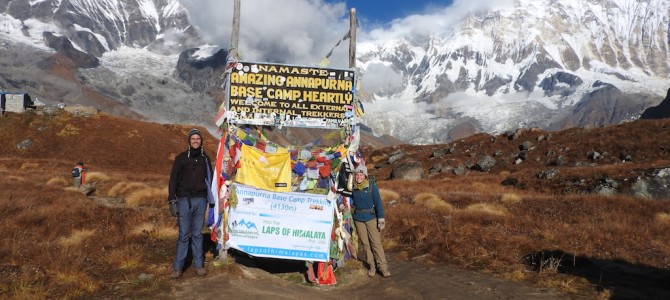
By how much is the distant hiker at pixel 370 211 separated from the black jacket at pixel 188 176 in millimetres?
3416

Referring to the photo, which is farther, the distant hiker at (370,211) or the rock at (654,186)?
the rock at (654,186)

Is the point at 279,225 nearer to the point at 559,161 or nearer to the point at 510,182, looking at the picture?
the point at 510,182

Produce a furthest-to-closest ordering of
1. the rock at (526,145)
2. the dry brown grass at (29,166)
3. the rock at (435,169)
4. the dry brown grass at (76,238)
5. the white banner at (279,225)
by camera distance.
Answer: the rock at (526,145), the rock at (435,169), the dry brown grass at (29,166), the dry brown grass at (76,238), the white banner at (279,225)

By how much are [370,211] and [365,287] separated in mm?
1691

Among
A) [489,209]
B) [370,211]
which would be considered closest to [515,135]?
[489,209]

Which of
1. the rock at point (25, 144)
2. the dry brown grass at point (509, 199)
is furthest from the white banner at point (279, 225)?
the rock at point (25, 144)

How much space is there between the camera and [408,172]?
46812 mm

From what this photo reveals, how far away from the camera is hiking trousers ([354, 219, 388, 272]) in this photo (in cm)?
1041

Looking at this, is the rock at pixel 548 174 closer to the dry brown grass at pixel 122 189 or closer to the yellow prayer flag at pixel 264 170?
the yellow prayer flag at pixel 264 170

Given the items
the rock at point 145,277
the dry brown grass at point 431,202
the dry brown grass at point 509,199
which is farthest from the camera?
the dry brown grass at point 509,199

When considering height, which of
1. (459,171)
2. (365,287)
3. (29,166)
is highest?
(459,171)

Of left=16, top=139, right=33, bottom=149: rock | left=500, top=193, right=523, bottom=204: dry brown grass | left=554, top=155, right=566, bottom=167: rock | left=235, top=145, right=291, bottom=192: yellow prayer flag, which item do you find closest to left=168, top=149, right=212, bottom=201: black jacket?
left=235, top=145, right=291, bottom=192: yellow prayer flag

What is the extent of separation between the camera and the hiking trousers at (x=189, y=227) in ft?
30.6

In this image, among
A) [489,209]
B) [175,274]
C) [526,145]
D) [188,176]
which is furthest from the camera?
[526,145]
